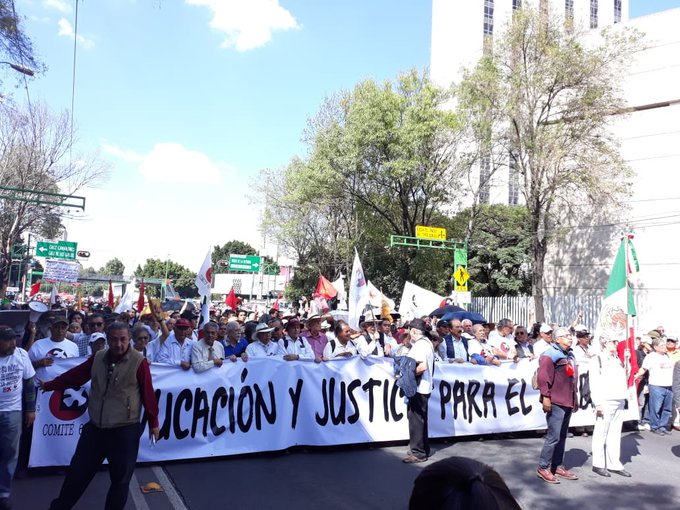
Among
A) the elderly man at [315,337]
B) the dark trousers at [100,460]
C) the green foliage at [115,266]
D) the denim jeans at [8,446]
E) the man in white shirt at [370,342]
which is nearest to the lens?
the dark trousers at [100,460]

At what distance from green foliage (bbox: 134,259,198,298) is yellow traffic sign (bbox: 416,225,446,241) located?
246 feet

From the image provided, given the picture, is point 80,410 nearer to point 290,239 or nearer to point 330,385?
point 330,385

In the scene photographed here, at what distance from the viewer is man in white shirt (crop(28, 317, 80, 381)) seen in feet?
21.5

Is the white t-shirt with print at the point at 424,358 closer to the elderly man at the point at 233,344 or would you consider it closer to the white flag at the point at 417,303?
the elderly man at the point at 233,344

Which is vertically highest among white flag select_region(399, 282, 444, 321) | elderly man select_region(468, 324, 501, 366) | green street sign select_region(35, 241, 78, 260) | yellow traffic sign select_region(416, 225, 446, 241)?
yellow traffic sign select_region(416, 225, 446, 241)

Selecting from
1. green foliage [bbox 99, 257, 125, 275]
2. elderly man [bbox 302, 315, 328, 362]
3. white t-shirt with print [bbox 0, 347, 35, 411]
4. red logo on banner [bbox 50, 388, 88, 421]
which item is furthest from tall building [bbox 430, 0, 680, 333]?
green foliage [bbox 99, 257, 125, 275]

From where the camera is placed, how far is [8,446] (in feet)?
16.6

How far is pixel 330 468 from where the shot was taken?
22.4 ft

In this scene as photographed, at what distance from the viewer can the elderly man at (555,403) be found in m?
6.59

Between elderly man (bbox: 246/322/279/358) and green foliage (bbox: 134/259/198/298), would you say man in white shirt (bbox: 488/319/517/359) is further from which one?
green foliage (bbox: 134/259/198/298)

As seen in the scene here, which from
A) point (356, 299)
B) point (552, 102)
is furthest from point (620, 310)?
point (552, 102)


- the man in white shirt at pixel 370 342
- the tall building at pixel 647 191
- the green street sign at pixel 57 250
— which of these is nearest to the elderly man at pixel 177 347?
the man in white shirt at pixel 370 342

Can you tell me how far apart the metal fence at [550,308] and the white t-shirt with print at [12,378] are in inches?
897

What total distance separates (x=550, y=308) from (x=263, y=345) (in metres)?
21.5
